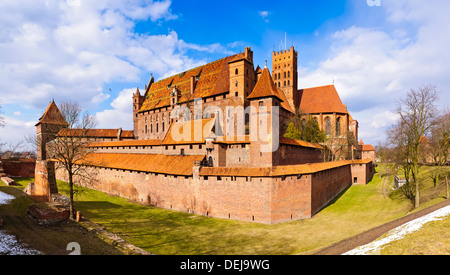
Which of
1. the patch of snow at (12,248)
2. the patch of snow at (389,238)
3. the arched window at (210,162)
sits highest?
the arched window at (210,162)

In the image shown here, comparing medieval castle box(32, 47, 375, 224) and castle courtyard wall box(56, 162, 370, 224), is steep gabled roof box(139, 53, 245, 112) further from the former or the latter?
castle courtyard wall box(56, 162, 370, 224)

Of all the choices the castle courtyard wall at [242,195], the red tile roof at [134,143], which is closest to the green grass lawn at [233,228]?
the castle courtyard wall at [242,195]

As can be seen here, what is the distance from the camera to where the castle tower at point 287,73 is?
5130cm

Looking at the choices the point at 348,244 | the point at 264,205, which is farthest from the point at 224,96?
the point at 348,244

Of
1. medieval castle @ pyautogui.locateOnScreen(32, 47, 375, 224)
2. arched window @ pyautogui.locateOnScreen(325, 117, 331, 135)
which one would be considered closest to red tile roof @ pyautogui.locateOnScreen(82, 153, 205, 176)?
medieval castle @ pyautogui.locateOnScreen(32, 47, 375, 224)

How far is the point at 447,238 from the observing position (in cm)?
931

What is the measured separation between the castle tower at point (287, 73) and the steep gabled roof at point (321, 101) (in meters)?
2.06

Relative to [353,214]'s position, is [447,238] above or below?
above

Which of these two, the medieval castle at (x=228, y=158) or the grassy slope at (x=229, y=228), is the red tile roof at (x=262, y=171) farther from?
the grassy slope at (x=229, y=228)

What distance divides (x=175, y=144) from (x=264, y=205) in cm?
1440

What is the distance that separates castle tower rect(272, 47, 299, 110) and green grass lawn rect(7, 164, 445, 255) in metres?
29.5

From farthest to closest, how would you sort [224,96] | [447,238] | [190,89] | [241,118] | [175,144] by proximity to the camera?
1. [190,89]
2. [224,96]
3. [241,118]
4. [175,144]
5. [447,238]

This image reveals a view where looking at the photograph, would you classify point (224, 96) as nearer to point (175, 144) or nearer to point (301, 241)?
point (175, 144)

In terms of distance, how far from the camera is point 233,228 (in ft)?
62.1
